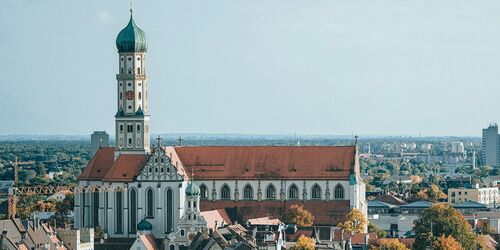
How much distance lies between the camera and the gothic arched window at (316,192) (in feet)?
416

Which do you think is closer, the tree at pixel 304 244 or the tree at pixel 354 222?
the tree at pixel 304 244

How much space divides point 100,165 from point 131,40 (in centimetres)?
925

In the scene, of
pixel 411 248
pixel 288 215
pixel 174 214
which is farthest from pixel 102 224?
pixel 411 248

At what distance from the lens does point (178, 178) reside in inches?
4914

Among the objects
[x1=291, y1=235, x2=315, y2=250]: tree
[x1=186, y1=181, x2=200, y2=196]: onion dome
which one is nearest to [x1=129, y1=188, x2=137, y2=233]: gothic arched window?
[x1=186, y1=181, x2=200, y2=196]: onion dome

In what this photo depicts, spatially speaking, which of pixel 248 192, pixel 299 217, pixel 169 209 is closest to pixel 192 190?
pixel 169 209

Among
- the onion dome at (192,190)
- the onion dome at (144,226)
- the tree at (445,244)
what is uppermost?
the onion dome at (192,190)

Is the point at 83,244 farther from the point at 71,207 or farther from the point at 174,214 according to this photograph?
the point at 71,207

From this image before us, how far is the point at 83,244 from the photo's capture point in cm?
11200

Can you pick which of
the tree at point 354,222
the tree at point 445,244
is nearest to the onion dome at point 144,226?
the tree at point 354,222

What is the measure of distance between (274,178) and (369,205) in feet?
129

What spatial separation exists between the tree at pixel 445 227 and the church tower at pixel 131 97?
21819mm

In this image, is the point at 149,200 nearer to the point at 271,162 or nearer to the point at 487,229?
the point at 271,162

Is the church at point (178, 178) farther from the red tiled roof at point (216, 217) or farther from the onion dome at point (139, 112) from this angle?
the red tiled roof at point (216, 217)
